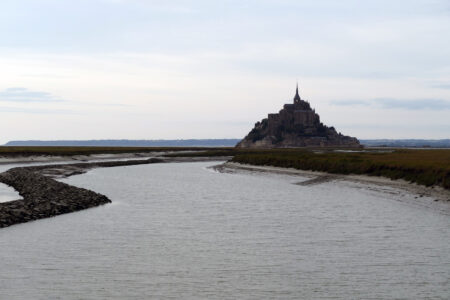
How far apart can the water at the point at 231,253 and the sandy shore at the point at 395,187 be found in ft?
6.18

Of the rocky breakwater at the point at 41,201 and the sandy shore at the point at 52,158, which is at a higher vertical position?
the sandy shore at the point at 52,158

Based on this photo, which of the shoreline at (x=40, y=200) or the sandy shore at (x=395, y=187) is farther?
the sandy shore at (x=395, y=187)

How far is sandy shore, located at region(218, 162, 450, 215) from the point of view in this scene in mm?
35438

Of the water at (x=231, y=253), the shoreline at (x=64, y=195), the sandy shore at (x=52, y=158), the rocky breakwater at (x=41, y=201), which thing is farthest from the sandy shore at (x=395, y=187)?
the sandy shore at (x=52, y=158)

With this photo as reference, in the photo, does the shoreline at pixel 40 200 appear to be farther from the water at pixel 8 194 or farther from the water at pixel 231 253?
the water at pixel 231 253

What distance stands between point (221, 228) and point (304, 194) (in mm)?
19373

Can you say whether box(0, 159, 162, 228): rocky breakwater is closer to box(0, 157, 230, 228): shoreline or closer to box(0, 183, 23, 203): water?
box(0, 157, 230, 228): shoreline

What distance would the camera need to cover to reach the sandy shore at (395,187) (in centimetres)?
3544

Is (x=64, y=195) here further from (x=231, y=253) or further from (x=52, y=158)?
(x=52, y=158)

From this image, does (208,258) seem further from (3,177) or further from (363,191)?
(3,177)

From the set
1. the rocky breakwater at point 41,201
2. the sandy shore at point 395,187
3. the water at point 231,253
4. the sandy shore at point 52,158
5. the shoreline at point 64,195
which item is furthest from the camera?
the sandy shore at point 52,158

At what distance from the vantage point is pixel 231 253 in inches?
818

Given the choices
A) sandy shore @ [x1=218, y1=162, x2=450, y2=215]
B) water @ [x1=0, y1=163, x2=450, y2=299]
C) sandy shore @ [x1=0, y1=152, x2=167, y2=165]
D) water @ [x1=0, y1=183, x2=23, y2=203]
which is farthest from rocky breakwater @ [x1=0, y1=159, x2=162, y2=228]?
sandy shore @ [x1=0, y1=152, x2=167, y2=165]

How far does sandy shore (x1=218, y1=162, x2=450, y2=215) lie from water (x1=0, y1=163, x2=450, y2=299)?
1.88m
